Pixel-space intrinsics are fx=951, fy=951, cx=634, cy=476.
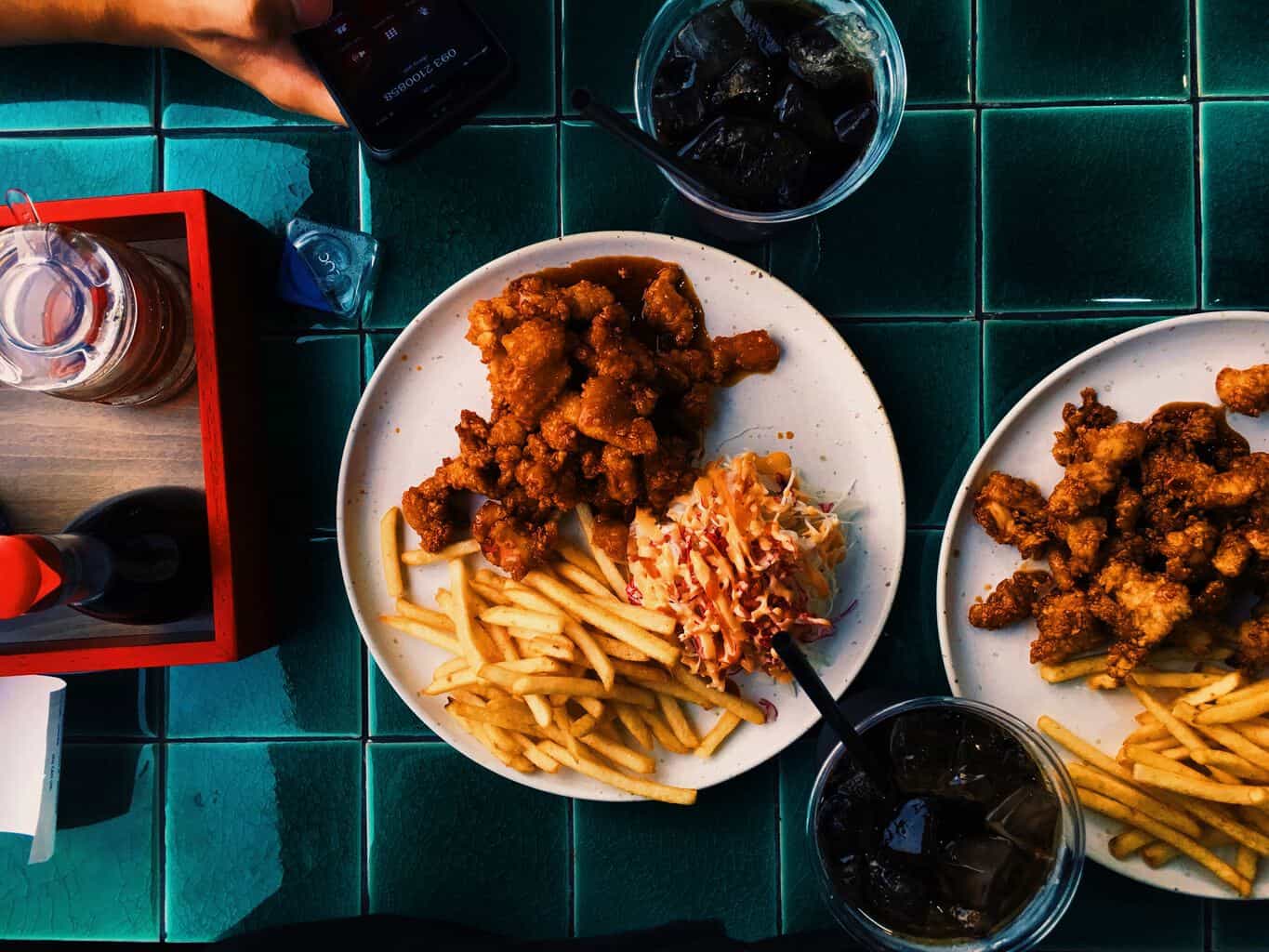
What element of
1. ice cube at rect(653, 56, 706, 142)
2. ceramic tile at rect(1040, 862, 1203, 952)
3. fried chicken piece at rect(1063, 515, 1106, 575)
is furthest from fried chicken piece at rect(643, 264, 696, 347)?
ceramic tile at rect(1040, 862, 1203, 952)

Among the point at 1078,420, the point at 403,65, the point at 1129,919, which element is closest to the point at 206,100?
the point at 403,65

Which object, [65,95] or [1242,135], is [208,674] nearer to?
[65,95]

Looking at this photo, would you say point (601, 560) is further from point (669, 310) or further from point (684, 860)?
point (684, 860)

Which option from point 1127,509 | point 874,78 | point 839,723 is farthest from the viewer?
point 1127,509

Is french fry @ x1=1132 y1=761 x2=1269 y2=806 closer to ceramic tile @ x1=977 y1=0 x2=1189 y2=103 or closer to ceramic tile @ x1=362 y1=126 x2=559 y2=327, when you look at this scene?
ceramic tile @ x1=977 y1=0 x2=1189 y2=103

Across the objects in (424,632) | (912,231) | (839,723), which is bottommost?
(839,723)

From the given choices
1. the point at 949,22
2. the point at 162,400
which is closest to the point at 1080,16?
the point at 949,22
